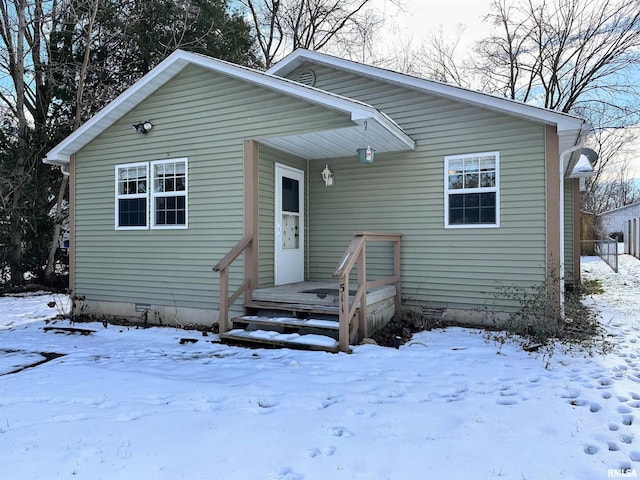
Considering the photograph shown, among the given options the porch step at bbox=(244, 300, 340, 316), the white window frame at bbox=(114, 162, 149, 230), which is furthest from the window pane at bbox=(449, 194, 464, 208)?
the white window frame at bbox=(114, 162, 149, 230)

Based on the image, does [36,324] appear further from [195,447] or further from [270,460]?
[270,460]

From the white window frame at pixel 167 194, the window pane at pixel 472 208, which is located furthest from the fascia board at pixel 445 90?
the white window frame at pixel 167 194

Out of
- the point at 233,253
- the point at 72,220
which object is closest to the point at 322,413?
the point at 233,253

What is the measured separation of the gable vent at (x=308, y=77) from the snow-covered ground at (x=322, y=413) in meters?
5.46

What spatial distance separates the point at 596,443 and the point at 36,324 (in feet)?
28.1

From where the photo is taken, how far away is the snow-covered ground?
2.72 metres

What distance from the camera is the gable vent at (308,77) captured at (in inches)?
338

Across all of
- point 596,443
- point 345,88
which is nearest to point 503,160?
point 345,88

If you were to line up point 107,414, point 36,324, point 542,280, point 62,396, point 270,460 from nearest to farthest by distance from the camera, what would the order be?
point 270,460
point 107,414
point 62,396
point 542,280
point 36,324

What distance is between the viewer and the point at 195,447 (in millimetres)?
2969

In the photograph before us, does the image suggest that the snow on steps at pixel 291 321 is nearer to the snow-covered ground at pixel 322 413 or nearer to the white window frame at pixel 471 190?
the snow-covered ground at pixel 322 413

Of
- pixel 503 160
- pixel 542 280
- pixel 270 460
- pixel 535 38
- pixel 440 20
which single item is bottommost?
pixel 270 460

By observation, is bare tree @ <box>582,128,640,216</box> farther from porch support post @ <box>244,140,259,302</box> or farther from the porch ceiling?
porch support post @ <box>244,140,259,302</box>

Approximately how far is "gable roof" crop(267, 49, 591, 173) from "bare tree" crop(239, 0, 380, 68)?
37.0ft
